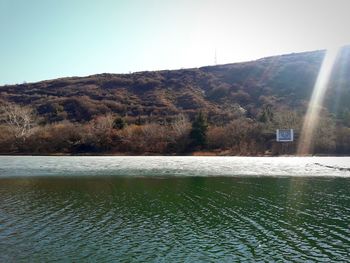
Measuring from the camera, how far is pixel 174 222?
74.5ft

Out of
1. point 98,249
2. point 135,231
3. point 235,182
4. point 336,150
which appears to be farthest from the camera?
→ point 336,150

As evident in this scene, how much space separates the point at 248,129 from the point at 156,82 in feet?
284

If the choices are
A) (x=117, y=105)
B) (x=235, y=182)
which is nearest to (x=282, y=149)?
(x=235, y=182)

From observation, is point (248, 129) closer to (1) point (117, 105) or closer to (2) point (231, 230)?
(1) point (117, 105)

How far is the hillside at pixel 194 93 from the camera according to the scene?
137 metres

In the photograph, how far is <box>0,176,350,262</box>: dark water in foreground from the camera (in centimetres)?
1677

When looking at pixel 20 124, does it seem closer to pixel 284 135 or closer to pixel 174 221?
pixel 284 135

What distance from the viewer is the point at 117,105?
502 ft

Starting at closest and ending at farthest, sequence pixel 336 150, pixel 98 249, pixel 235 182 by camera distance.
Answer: pixel 98 249, pixel 235 182, pixel 336 150

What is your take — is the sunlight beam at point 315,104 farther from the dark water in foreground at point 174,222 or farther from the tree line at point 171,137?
the dark water in foreground at point 174,222

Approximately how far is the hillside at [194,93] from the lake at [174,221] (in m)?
79.3

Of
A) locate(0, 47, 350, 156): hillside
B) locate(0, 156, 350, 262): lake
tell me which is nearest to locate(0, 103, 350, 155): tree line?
locate(0, 47, 350, 156): hillside

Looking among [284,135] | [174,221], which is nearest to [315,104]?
[284,135]

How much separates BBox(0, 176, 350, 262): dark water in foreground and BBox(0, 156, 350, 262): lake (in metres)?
0.05
